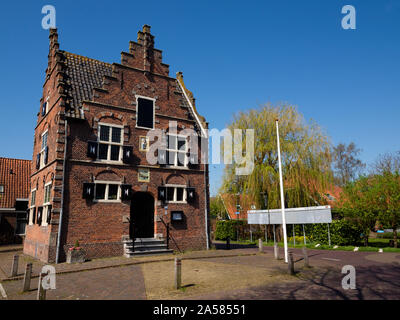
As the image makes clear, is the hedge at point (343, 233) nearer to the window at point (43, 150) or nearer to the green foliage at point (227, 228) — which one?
the green foliage at point (227, 228)

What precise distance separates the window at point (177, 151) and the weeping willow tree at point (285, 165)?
7969 millimetres

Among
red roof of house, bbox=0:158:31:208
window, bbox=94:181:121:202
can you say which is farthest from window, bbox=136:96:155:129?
red roof of house, bbox=0:158:31:208

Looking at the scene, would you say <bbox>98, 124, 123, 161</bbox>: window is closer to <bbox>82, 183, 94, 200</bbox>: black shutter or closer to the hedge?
<bbox>82, 183, 94, 200</bbox>: black shutter

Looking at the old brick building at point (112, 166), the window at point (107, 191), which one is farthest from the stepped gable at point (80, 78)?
the window at point (107, 191)

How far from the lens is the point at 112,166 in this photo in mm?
16609

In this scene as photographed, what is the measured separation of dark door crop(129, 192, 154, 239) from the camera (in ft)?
57.3

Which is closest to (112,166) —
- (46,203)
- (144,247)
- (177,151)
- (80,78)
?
(46,203)

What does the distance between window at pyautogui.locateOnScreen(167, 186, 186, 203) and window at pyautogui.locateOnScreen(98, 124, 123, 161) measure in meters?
3.96

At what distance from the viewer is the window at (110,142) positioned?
1664 cm

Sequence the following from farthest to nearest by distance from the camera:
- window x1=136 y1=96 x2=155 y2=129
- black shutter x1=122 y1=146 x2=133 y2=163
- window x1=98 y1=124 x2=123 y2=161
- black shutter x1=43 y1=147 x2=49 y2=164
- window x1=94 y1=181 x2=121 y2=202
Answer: window x1=136 y1=96 x2=155 y2=129, black shutter x1=43 y1=147 x2=49 y2=164, black shutter x1=122 y1=146 x2=133 y2=163, window x1=98 y1=124 x2=123 y2=161, window x1=94 y1=181 x2=121 y2=202

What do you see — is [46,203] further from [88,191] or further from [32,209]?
[32,209]

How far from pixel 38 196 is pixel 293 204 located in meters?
20.2

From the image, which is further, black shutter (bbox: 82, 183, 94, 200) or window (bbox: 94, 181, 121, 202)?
window (bbox: 94, 181, 121, 202)
